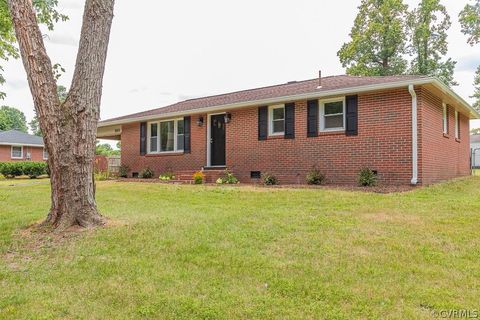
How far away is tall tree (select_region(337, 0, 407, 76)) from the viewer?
2433 cm

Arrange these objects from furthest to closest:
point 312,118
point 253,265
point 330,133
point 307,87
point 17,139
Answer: point 17,139 → point 307,87 → point 312,118 → point 330,133 → point 253,265

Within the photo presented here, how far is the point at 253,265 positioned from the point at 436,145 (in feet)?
29.5

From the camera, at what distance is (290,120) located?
1134cm

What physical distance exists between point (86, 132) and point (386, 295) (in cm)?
428

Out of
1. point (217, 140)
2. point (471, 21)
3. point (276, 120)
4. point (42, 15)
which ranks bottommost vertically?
point (217, 140)

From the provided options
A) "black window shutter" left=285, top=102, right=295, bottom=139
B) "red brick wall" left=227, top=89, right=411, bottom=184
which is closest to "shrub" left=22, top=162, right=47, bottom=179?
"red brick wall" left=227, top=89, right=411, bottom=184

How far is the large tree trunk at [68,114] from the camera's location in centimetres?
521

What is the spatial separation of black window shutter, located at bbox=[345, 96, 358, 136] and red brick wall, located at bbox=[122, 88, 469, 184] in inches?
4.4

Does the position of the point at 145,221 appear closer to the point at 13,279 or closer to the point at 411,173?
the point at 13,279

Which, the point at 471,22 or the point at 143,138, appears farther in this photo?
the point at 471,22

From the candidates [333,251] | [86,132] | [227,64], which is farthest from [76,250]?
[227,64]

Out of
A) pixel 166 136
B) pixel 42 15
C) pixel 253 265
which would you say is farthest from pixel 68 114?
pixel 166 136

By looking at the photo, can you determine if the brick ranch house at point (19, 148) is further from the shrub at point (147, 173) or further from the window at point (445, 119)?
the window at point (445, 119)

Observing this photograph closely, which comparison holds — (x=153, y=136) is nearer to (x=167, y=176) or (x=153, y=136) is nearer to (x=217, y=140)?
(x=167, y=176)
